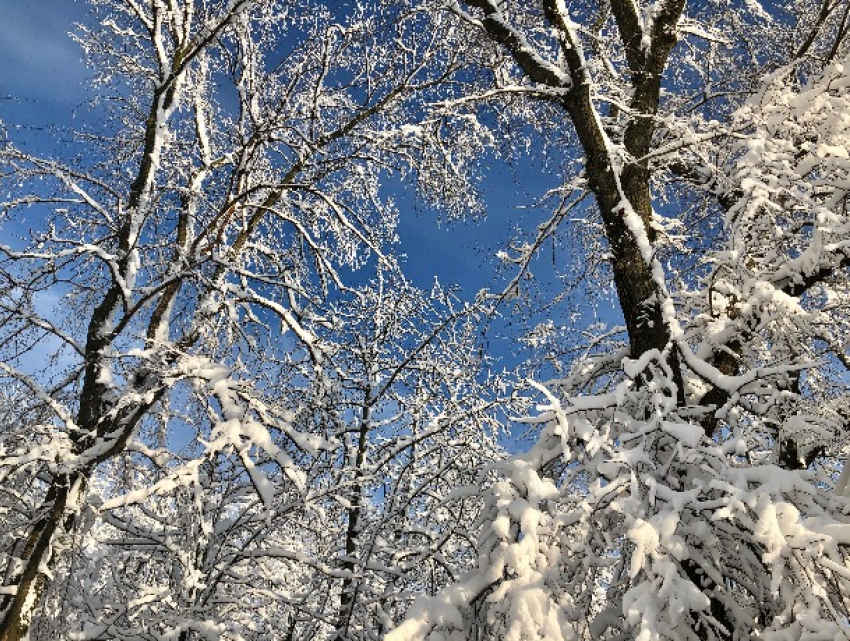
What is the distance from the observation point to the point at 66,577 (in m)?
4.34

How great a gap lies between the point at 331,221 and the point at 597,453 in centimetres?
516

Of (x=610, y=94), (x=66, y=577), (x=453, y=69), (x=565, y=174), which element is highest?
(x=453, y=69)

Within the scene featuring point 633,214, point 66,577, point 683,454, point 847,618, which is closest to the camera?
point 847,618

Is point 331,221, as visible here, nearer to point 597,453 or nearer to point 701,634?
point 597,453

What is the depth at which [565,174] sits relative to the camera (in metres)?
6.24

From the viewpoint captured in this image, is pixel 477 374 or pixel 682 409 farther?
pixel 477 374

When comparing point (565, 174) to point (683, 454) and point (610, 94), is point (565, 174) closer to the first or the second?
point (610, 94)

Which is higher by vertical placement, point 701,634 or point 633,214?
point 633,214

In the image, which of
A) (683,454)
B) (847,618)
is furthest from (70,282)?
(847,618)

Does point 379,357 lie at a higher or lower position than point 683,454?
higher

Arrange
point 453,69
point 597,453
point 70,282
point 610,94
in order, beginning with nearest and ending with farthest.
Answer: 1. point 597,453
2. point 610,94
3. point 70,282
4. point 453,69

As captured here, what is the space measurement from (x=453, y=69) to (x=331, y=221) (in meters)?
2.06

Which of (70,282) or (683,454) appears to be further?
(70,282)

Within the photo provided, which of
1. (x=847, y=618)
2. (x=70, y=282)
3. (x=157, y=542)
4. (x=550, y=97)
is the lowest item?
(x=847, y=618)
